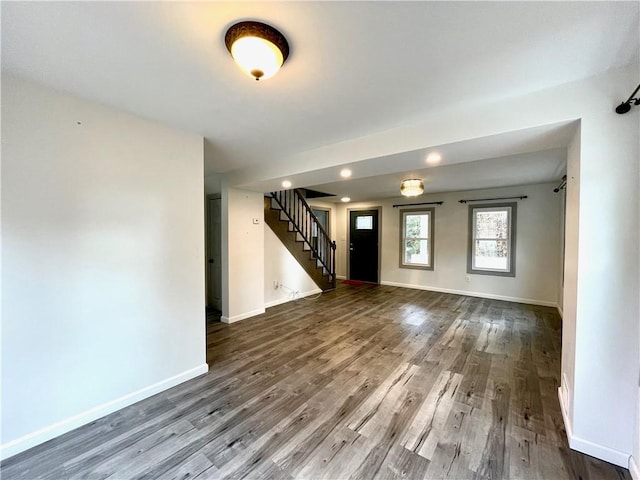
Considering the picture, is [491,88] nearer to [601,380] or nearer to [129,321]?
[601,380]

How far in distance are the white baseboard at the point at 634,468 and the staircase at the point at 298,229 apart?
4983 millimetres

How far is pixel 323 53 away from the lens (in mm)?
1478

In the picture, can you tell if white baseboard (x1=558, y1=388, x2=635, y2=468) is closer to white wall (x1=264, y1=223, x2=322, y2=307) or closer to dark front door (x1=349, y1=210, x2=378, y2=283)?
white wall (x1=264, y1=223, x2=322, y2=307)

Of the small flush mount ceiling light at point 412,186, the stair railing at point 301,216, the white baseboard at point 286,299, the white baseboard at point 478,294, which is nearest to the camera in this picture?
the small flush mount ceiling light at point 412,186

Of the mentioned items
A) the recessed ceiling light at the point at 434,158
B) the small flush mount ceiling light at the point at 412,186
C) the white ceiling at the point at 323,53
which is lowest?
the recessed ceiling light at the point at 434,158

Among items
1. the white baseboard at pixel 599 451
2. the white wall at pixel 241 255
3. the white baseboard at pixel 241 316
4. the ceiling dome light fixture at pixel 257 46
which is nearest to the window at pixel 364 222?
the white wall at pixel 241 255

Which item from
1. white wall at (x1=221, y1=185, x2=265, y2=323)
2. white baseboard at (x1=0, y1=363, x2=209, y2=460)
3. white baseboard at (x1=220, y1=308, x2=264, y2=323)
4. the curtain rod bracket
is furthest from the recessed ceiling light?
white baseboard at (x1=220, y1=308, x2=264, y2=323)

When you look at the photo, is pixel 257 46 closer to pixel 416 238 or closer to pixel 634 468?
pixel 634 468

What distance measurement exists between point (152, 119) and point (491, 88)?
2742mm

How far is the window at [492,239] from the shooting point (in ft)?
18.0

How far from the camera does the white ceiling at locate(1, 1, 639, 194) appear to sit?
1.20 m

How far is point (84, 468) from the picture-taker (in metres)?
1.60

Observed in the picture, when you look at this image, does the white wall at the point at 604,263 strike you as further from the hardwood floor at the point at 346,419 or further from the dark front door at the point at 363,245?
the dark front door at the point at 363,245

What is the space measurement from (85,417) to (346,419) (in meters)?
1.99
